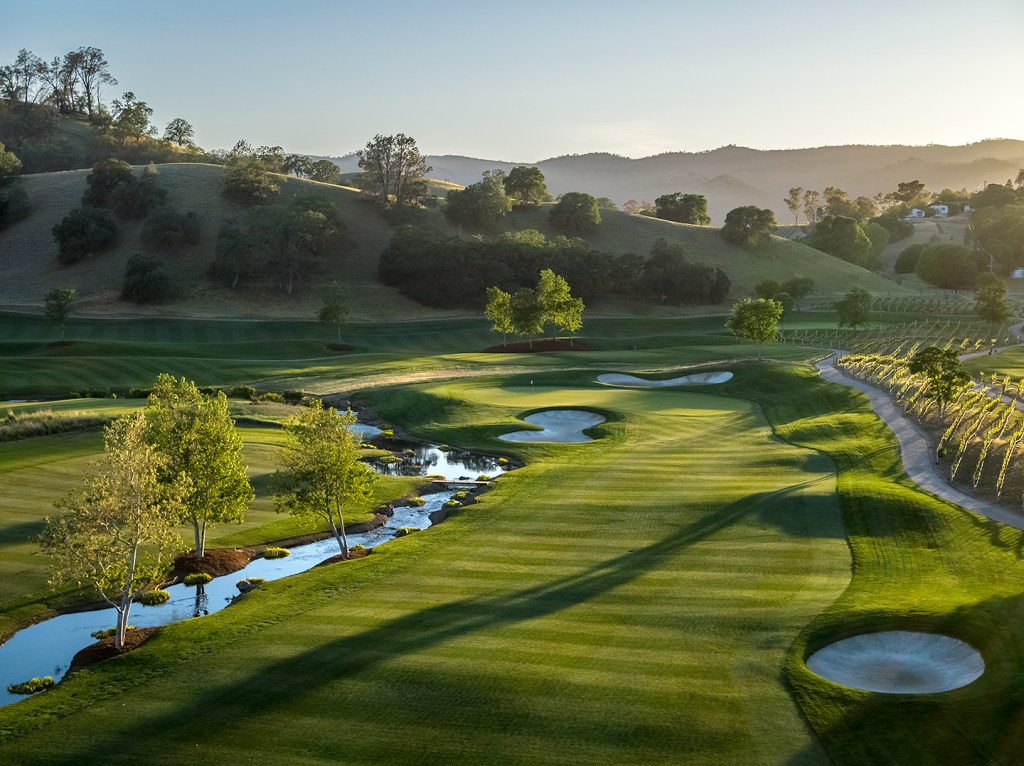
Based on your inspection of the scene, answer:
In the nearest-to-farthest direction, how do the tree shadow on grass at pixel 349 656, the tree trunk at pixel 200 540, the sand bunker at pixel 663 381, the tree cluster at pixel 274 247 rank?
the tree shadow on grass at pixel 349 656, the tree trunk at pixel 200 540, the sand bunker at pixel 663 381, the tree cluster at pixel 274 247

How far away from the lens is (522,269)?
125 metres

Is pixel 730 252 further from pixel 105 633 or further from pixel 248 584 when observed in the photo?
pixel 105 633

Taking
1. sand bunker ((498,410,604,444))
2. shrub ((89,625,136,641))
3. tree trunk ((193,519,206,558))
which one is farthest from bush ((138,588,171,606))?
sand bunker ((498,410,604,444))

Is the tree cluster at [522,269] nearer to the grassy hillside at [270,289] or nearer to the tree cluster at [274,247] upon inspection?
the grassy hillside at [270,289]

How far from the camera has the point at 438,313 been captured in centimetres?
11806

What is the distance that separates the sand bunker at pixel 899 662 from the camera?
19.7 meters

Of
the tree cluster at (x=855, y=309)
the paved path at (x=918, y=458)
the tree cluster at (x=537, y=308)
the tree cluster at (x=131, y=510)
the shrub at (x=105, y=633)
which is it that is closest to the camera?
the tree cluster at (x=131, y=510)

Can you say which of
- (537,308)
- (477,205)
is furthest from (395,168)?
(537,308)

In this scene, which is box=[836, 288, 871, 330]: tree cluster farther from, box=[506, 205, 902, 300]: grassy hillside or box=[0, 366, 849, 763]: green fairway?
box=[0, 366, 849, 763]: green fairway

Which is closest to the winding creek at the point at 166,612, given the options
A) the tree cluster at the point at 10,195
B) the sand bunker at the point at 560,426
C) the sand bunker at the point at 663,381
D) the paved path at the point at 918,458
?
the sand bunker at the point at 560,426

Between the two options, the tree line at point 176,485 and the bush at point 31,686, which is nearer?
the bush at point 31,686

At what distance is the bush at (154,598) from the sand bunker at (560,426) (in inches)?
996

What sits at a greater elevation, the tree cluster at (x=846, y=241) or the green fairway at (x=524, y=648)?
the tree cluster at (x=846, y=241)

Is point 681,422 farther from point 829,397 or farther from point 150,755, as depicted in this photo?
point 150,755
